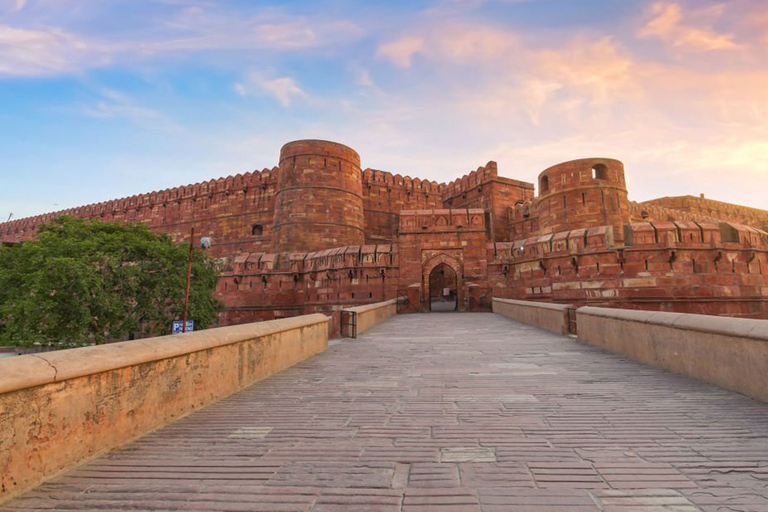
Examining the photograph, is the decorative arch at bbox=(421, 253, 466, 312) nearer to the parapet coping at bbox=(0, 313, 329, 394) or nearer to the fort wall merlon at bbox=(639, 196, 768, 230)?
the parapet coping at bbox=(0, 313, 329, 394)

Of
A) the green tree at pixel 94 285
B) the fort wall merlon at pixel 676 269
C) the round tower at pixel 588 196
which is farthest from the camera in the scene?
the round tower at pixel 588 196

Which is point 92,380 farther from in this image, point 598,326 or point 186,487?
point 598,326

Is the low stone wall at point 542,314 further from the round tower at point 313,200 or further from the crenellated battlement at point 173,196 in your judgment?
the crenellated battlement at point 173,196

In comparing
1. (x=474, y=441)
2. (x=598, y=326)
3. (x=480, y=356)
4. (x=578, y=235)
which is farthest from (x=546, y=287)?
(x=474, y=441)

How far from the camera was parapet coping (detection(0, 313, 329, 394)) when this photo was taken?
77.2 inches

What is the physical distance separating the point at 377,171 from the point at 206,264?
1627 centimetres

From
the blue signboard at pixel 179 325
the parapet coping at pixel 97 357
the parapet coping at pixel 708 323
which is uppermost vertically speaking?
the parapet coping at pixel 97 357

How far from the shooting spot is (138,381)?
2.74 meters

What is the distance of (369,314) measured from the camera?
1025 cm

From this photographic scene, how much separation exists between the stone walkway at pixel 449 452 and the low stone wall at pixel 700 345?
0.60 feet

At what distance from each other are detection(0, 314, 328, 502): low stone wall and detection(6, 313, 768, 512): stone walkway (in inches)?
5.2

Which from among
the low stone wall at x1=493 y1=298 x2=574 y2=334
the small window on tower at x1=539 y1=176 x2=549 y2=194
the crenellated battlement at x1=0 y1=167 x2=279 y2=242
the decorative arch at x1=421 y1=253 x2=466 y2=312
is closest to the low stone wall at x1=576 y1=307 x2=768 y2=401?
the low stone wall at x1=493 y1=298 x2=574 y2=334

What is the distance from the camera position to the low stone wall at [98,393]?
76.2 inches

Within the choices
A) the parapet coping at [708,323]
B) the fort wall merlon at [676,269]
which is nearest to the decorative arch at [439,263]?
the fort wall merlon at [676,269]
